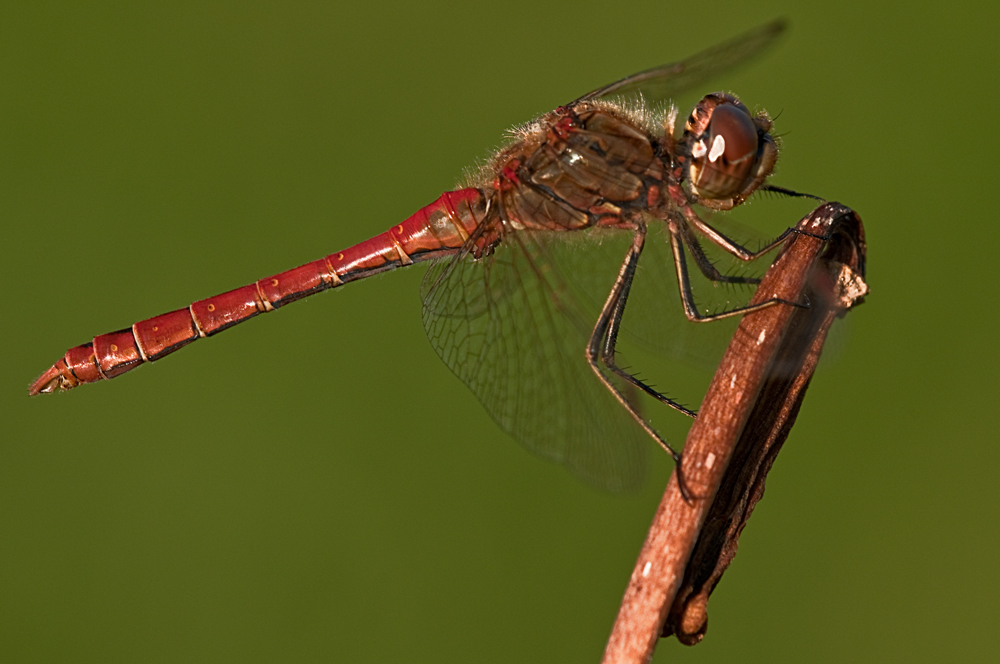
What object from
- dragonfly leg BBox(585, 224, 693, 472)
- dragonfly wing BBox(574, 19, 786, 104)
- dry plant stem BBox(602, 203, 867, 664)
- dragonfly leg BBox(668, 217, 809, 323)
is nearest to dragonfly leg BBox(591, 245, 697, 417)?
dragonfly leg BBox(585, 224, 693, 472)

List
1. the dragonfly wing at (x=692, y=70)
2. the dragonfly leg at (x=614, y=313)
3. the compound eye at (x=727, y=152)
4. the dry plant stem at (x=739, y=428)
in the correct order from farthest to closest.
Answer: the dragonfly leg at (x=614, y=313) < the dragonfly wing at (x=692, y=70) < the compound eye at (x=727, y=152) < the dry plant stem at (x=739, y=428)

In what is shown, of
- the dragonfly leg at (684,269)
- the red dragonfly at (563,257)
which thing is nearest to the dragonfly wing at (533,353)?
the red dragonfly at (563,257)

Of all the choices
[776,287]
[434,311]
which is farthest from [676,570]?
[434,311]

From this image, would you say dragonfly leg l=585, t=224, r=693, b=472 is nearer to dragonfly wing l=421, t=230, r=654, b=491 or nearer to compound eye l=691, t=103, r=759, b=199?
dragonfly wing l=421, t=230, r=654, b=491

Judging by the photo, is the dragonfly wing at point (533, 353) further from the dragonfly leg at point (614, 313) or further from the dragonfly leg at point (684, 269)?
the dragonfly leg at point (684, 269)

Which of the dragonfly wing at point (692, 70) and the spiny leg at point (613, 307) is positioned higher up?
the dragonfly wing at point (692, 70)

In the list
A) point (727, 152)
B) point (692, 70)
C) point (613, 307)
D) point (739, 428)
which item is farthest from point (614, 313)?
point (739, 428)

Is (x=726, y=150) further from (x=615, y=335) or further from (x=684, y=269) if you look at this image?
(x=615, y=335)
